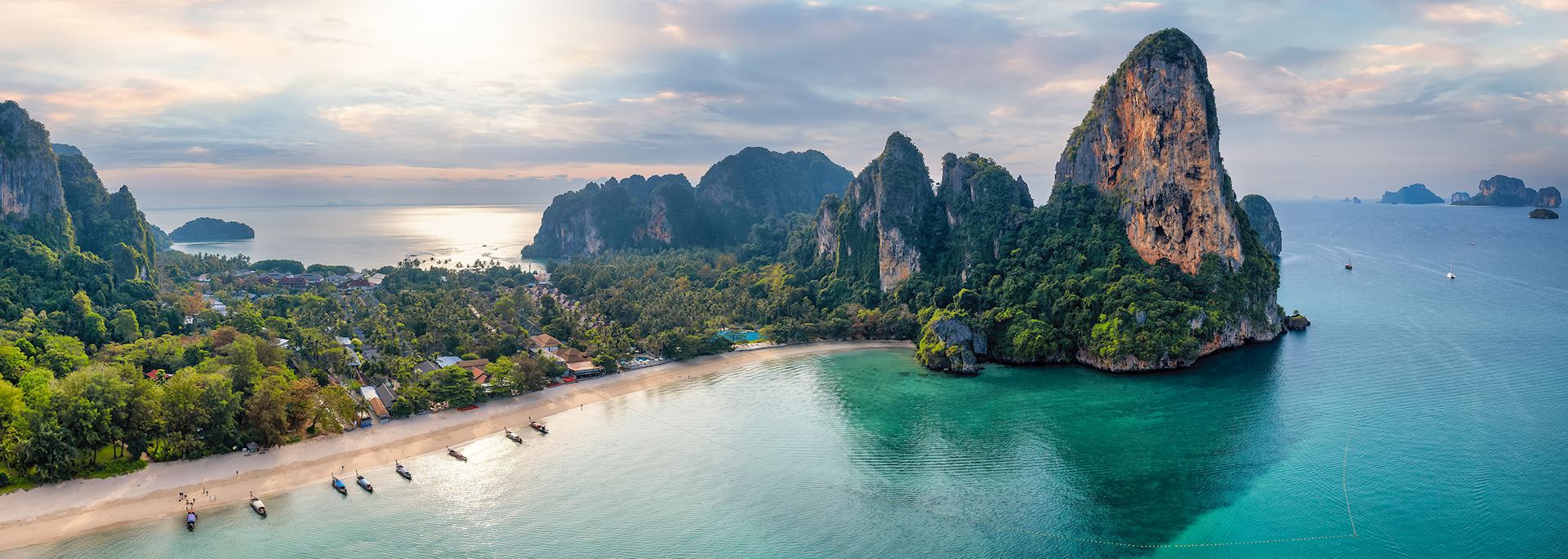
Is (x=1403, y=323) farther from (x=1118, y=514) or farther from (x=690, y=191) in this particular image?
(x=690, y=191)

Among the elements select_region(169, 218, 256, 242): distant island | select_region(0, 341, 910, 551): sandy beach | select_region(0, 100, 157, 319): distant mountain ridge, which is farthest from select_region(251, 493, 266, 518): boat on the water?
select_region(169, 218, 256, 242): distant island

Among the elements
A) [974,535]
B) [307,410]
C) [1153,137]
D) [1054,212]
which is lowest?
[974,535]

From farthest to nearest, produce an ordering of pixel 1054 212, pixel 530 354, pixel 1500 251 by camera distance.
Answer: pixel 1500 251
pixel 1054 212
pixel 530 354

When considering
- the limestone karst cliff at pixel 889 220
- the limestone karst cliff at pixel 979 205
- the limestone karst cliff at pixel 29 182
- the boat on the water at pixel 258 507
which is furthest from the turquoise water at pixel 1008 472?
the limestone karst cliff at pixel 29 182

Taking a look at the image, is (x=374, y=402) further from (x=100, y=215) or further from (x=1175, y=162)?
(x=1175, y=162)

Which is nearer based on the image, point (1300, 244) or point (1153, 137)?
point (1153, 137)

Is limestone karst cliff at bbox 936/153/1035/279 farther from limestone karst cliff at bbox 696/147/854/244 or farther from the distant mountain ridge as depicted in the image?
the distant mountain ridge

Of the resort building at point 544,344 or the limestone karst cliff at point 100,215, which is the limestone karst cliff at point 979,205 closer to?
the resort building at point 544,344

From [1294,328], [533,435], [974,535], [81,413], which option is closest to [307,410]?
[81,413]
